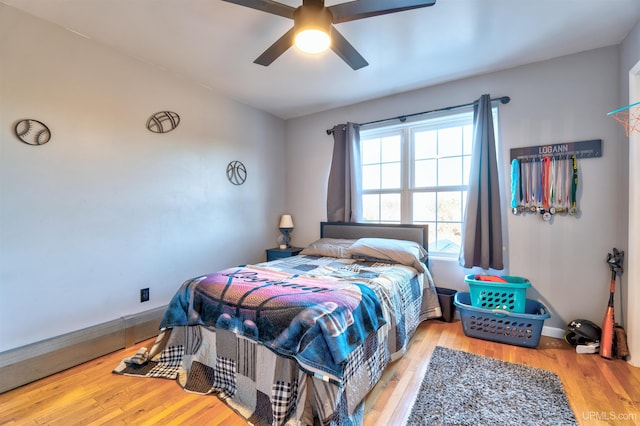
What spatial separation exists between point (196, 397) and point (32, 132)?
212 centimetres

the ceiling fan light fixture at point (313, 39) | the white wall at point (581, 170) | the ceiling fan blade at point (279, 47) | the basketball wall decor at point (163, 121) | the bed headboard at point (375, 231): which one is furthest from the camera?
the bed headboard at point (375, 231)

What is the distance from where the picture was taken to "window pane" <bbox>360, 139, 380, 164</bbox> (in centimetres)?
353

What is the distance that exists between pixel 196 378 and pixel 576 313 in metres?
3.08

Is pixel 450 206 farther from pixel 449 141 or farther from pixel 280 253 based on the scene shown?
pixel 280 253

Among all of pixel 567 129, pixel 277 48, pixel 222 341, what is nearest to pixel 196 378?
pixel 222 341

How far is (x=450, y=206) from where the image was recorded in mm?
3051

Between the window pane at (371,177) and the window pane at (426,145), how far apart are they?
0.51 metres

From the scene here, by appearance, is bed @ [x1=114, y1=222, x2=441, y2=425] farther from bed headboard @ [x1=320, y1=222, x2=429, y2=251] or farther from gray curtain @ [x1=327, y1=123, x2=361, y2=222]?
gray curtain @ [x1=327, y1=123, x2=361, y2=222]

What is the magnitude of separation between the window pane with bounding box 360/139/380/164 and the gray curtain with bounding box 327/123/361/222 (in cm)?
17

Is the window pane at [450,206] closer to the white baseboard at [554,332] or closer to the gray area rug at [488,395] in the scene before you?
the white baseboard at [554,332]

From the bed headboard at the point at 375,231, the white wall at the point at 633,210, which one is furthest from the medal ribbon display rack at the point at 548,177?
the bed headboard at the point at 375,231

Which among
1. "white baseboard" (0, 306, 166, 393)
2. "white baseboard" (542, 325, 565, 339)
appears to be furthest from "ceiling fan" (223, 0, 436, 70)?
"white baseboard" (542, 325, 565, 339)

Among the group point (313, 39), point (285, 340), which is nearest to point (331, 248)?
point (285, 340)

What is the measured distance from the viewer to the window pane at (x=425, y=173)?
10.3 ft
